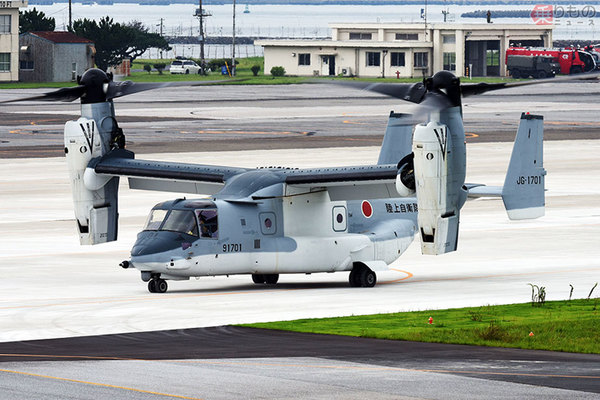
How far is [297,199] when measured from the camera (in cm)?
3167

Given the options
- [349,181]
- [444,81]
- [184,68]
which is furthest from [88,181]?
[184,68]

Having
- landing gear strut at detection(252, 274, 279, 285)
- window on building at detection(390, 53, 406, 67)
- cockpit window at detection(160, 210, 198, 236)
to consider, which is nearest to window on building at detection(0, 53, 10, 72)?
window on building at detection(390, 53, 406, 67)

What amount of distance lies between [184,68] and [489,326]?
6192 inches

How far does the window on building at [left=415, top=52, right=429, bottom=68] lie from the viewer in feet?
553

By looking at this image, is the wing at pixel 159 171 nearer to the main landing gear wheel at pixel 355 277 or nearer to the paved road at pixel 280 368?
the main landing gear wheel at pixel 355 277

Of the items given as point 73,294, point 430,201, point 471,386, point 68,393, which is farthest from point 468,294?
point 68,393

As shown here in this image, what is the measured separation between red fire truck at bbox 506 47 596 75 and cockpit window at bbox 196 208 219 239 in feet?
450

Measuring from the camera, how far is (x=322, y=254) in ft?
104

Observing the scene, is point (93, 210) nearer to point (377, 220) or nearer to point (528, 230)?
point (377, 220)

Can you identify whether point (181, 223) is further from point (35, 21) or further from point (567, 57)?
point (35, 21)

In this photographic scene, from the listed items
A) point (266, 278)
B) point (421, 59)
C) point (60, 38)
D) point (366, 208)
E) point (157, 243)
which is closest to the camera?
point (157, 243)

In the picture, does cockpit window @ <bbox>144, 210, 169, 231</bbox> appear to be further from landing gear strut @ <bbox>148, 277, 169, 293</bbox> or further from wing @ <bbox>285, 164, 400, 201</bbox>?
wing @ <bbox>285, 164, 400, 201</bbox>

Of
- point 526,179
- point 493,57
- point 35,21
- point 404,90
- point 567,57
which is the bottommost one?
point 526,179

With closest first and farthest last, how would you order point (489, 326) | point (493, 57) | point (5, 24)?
point (489, 326)
point (5, 24)
point (493, 57)
